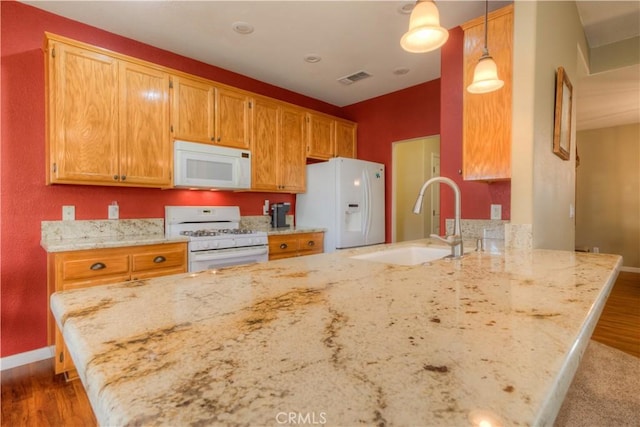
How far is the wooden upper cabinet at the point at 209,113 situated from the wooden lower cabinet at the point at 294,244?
3.40 feet

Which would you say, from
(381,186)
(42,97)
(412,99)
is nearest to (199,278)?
(42,97)

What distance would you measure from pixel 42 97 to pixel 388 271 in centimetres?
290

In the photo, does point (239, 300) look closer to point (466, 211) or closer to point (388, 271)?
point (388, 271)

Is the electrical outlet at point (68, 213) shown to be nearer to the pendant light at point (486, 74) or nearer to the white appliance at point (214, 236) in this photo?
the white appliance at point (214, 236)

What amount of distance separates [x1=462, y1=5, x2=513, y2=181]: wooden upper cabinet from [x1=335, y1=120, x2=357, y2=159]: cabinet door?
2209mm

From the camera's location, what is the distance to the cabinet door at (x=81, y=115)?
2229 mm

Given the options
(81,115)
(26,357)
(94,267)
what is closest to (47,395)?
(26,357)


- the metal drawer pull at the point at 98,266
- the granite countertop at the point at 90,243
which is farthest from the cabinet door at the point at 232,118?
the metal drawer pull at the point at 98,266

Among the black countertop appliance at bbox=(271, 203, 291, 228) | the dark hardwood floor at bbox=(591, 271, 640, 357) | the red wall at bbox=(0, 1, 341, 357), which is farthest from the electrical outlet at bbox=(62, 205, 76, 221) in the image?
the dark hardwood floor at bbox=(591, 271, 640, 357)

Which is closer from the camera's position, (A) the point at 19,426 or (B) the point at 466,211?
(A) the point at 19,426

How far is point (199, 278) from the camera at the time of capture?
0.98 metres

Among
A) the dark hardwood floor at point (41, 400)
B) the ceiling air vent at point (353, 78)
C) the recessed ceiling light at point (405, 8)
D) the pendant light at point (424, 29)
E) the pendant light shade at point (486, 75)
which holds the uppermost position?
the ceiling air vent at point (353, 78)

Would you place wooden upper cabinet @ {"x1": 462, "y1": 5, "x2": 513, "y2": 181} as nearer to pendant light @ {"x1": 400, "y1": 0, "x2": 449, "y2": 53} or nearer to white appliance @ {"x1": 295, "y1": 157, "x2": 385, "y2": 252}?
pendant light @ {"x1": 400, "y1": 0, "x2": 449, "y2": 53}

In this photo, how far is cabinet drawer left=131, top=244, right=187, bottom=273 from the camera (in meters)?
2.32
